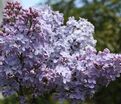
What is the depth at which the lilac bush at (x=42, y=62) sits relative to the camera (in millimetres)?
2898

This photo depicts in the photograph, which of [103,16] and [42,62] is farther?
[103,16]

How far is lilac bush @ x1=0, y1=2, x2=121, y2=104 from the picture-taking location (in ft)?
9.51

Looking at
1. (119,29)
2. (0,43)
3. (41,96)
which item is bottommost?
(41,96)

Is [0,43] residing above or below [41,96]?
above

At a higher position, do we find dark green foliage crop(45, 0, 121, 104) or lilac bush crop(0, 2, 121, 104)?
dark green foliage crop(45, 0, 121, 104)

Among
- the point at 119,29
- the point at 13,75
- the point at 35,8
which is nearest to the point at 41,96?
the point at 13,75

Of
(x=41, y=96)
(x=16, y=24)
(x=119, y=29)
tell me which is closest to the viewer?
(x=16, y=24)

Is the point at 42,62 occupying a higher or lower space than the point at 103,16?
lower

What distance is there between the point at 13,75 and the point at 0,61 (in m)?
0.09

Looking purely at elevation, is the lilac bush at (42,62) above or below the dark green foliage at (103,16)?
below

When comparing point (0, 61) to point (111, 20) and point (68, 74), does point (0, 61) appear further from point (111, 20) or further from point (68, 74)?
point (111, 20)

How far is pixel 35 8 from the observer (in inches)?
116

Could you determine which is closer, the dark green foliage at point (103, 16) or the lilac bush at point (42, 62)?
the lilac bush at point (42, 62)

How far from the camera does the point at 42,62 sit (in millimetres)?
2955
